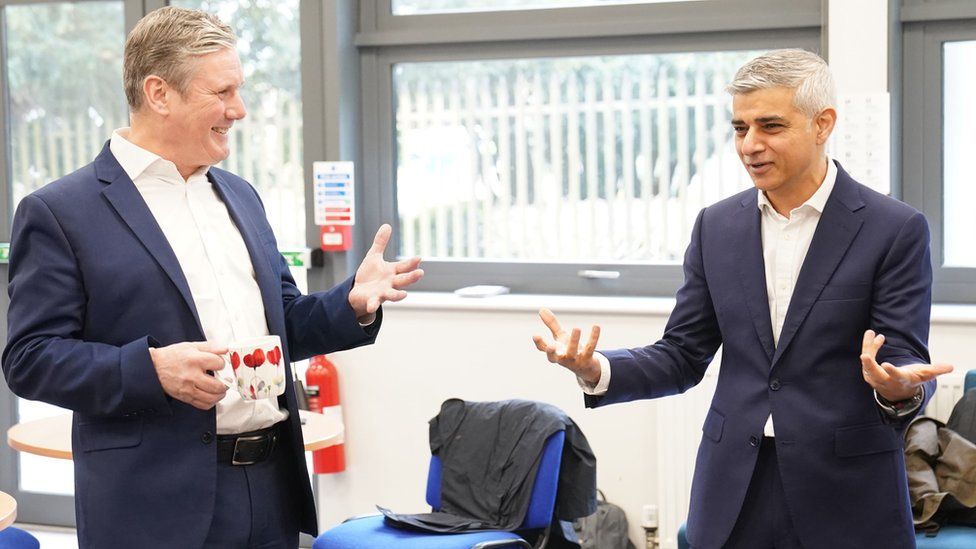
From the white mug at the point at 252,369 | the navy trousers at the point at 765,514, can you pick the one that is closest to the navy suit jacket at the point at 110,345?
the white mug at the point at 252,369

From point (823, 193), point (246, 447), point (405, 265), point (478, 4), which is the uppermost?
point (478, 4)

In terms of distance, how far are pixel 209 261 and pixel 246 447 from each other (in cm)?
34

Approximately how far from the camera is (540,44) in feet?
14.3

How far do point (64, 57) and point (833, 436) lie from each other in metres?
4.09

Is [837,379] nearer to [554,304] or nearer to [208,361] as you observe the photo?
[208,361]

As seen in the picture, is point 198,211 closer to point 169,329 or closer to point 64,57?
point 169,329

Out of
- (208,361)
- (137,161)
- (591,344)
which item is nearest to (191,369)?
(208,361)

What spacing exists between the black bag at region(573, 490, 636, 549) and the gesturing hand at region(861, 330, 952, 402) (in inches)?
90.1

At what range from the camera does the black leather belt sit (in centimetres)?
A: 197

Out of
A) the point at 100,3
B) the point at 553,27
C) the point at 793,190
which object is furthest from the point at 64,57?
the point at 793,190

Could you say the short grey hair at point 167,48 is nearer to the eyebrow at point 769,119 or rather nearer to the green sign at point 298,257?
the eyebrow at point 769,119

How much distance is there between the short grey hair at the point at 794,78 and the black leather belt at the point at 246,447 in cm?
108

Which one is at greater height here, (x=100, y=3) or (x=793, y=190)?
(x=100, y=3)

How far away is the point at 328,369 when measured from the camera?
14.3 ft
